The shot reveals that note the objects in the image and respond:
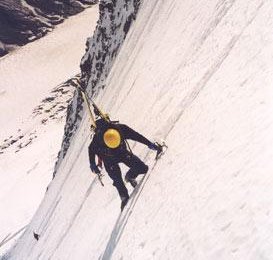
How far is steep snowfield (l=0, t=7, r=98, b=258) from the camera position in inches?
968

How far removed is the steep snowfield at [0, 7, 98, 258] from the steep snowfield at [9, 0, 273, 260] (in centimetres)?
1078

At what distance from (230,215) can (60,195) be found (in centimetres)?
1163

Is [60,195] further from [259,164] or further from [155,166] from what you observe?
[259,164]

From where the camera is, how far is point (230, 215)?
4762 millimetres

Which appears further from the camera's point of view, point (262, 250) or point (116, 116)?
point (116, 116)

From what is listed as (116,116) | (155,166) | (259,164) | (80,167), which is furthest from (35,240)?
(259,164)

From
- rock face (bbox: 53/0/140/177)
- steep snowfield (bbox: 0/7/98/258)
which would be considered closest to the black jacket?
rock face (bbox: 53/0/140/177)

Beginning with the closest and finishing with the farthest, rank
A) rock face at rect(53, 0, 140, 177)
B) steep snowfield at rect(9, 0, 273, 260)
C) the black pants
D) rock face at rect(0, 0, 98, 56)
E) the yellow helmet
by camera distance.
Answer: steep snowfield at rect(9, 0, 273, 260) < the yellow helmet < the black pants < rock face at rect(53, 0, 140, 177) < rock face at rect(0, 0, 98, 56)

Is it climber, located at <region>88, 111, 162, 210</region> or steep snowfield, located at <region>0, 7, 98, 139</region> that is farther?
steep snowfield, located at <region>0, 7, 98, 139</region>

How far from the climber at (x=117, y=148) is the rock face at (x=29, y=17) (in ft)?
168

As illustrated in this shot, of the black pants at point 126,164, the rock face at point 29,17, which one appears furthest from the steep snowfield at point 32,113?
the black pants at point 126,164

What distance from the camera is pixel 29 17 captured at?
59062mm

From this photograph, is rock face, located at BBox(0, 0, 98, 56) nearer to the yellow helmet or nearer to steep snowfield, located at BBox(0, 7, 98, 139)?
steep snowfield, located at BBox(0, 7, 98, 139)

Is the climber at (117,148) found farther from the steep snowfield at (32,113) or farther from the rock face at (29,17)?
the rock face at (29,17)
